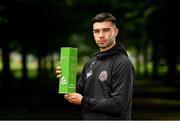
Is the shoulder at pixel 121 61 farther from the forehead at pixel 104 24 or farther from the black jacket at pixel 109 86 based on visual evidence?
the forehead at pixel 104 24

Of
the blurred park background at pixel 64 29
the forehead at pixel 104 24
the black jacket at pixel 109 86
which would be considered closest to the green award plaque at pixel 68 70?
the black jacket at pixel 109 86

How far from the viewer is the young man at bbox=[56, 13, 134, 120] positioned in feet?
15.2

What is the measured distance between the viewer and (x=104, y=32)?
15.6 ft

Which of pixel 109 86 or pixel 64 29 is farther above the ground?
pixel 64 29

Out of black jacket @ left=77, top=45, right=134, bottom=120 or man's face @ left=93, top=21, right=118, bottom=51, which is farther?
man's face @ left=93, top=21, right=118, bottom=51

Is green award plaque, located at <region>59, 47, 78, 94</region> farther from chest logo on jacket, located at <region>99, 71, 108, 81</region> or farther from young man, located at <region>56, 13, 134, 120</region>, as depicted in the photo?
Answer: chest logo on jacket, located at <region>99, 71, 108, 81</region>

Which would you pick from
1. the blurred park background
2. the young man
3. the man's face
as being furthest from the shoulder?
the blurred park background

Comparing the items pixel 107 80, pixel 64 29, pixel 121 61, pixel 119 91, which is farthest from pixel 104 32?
pixel 64 29

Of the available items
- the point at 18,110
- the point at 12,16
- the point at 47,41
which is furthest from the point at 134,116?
the point at 47,41

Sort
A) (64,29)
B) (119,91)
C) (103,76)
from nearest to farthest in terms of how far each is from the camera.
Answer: (119,91) → (103,76) → (64,29)

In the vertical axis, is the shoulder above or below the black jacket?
above

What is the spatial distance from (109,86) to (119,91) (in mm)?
123

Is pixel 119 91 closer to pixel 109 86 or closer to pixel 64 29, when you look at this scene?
pixel 109 86

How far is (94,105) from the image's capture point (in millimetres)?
4754
